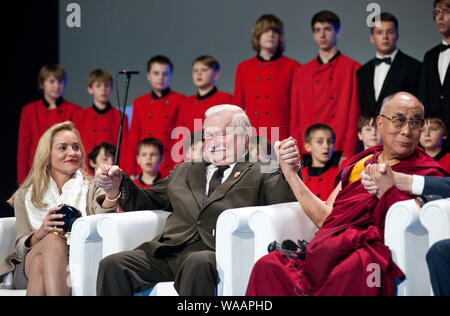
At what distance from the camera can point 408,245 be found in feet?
9.12

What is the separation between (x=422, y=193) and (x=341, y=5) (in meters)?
3.37

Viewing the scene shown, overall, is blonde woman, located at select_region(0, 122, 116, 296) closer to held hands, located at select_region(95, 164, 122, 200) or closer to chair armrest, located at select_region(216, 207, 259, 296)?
held hands, located at select_region(95, 164, 122, 200)

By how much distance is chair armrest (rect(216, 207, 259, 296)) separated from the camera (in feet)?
9.80

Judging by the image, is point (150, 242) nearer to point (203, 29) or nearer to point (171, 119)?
point (171, 119)

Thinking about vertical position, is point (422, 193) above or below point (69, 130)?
below

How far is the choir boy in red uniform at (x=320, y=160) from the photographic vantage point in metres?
4.81

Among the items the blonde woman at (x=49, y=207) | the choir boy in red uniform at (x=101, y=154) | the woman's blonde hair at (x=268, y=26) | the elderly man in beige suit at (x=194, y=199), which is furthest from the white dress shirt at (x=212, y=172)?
the choir boy in red uniform at (x=101, y=154)

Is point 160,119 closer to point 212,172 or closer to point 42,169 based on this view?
point 42,169

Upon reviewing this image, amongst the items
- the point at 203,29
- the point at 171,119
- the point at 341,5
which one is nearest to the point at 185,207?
the point at 171,119

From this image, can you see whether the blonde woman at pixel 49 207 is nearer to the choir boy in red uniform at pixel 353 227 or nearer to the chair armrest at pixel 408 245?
the choir boy in red uniform at pixel 353 227

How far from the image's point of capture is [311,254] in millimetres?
2803

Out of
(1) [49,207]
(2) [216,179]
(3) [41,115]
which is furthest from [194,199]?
(3) [41,115]

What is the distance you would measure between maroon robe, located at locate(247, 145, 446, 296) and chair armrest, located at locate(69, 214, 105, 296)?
893 mm

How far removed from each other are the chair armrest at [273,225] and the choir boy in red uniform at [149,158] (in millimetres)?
2604
